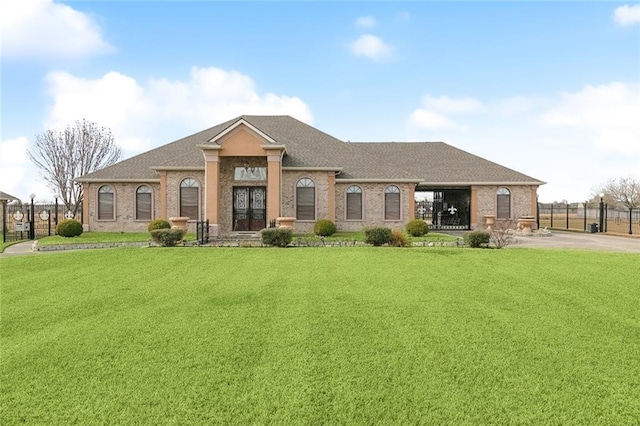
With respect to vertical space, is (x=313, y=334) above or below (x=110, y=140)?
below

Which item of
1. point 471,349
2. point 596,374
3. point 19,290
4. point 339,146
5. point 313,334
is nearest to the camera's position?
point 596,374

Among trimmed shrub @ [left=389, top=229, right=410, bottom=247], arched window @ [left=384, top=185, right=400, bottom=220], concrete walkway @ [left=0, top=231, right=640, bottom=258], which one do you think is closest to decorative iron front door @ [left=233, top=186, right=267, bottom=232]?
arched window @ [left=384, top=185, right=400, bottom=220]

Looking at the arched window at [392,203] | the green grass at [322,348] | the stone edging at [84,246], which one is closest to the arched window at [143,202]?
the stone edging at [84,246]

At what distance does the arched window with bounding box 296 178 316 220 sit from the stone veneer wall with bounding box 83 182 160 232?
845cm

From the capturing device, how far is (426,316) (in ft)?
20.5

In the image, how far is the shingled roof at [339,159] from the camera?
78.6 feet

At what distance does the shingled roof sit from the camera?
24.0 metres

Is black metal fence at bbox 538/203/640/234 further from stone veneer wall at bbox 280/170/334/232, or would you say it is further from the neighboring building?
stone veneer wall at bbox 280/170/334/232

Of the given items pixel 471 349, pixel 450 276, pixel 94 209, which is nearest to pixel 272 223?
pixel 94 209

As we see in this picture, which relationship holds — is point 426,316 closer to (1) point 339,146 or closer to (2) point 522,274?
(2) point 522,274

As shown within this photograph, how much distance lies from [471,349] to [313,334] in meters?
2.02

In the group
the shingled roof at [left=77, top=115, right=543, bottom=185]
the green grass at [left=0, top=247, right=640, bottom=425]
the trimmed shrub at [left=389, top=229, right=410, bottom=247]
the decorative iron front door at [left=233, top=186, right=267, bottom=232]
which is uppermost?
the shingled roof at [left=77, top=115, right=543, bottom=185]

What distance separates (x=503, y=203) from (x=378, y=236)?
15400 millimetres

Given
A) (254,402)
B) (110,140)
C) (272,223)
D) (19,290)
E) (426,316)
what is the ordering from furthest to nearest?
(110,140), (272,223), (19,290), (426,316), (254,402)
